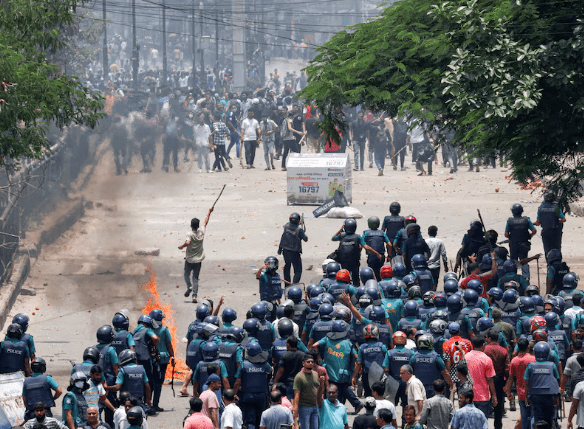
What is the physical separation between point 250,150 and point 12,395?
829 inches

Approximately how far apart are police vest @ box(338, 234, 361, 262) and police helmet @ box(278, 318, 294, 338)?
16.6 feet

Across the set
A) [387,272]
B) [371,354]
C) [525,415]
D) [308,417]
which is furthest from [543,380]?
[387,272]

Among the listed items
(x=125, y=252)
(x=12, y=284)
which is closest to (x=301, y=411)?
(x=12, y=284)

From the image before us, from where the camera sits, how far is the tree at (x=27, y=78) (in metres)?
11.3

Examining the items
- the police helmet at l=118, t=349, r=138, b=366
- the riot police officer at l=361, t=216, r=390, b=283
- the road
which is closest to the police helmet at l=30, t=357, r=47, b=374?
the police helmet at l=118, t=349, r=138, b=366

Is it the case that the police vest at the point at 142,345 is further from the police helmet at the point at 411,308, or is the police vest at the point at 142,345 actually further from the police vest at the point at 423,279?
the police vest at the point at 423,279

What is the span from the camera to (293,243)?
17.0m

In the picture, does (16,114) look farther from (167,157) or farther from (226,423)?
(167,157)

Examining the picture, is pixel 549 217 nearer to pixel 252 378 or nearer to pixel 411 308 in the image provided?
pixel 411 308

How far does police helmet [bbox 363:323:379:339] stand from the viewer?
1120cm

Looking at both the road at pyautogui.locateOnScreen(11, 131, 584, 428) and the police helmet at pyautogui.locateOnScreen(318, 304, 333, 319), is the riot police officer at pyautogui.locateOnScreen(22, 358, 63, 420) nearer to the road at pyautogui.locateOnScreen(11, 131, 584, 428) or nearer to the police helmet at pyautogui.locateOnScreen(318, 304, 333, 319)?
the road at pyautogui.locateOnScreen(11, 131, 584, 428)

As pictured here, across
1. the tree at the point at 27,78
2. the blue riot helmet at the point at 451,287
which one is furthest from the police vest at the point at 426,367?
the tree at the point at 27,78

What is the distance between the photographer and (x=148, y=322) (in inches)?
472

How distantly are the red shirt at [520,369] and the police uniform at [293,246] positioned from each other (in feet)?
22.0
